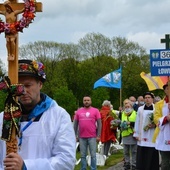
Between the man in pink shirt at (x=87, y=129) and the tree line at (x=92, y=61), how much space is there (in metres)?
44.2

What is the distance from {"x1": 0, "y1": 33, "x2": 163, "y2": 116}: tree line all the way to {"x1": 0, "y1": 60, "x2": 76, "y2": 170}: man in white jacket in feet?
171

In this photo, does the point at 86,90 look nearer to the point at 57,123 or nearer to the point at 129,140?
the point at 129,140

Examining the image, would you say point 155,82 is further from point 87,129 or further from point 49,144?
point 49,144

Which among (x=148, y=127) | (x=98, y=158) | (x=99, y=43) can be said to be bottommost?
(x=98, y=158)

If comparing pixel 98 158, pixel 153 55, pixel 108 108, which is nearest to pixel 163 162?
pixel 153 55

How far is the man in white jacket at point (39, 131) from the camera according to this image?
3916 millimetres

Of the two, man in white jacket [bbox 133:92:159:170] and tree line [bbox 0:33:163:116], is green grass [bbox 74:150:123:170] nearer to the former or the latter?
man in white jacket [bbox 133:92:159:170]

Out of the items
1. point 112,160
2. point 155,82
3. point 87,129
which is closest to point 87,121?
point 87,129

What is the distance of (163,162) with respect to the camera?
952cm

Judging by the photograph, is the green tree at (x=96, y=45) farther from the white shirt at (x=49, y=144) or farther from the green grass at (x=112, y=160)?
the white shirt at (x=49, y=144)

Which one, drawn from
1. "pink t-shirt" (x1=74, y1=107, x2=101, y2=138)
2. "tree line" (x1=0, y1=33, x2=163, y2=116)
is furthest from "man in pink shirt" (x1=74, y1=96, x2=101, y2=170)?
"tree line" (x1=0, y1=33, x2=163, y2=116)

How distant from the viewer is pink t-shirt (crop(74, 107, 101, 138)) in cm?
1194

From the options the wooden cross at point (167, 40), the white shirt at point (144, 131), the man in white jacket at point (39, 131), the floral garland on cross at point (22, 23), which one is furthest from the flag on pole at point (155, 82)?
the floral garland on cross at point (22, 23)

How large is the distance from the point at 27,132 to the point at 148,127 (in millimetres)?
7374
